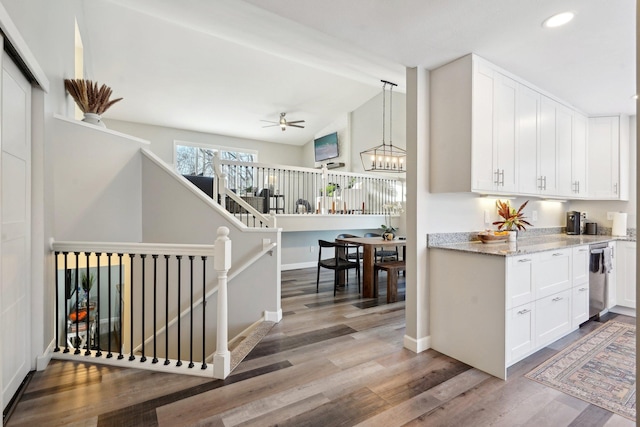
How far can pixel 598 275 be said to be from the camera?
350cm

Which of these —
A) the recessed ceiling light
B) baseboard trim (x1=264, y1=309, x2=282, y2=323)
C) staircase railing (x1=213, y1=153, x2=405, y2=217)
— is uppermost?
the recessed ceiling light

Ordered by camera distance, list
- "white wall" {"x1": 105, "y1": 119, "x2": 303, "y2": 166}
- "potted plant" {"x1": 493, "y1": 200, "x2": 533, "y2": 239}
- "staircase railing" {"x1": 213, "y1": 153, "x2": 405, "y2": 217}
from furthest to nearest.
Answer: "white wall" {"x1": 105, "y1": 119, "x2": 303, "y2": 166}
"staircase railing" {"x1": 213, "y1": 153, "x2": 405, "y2": 217}
"potted plant" {"x1": 493, "y1": 200, "x2": 533, "y2": 239}

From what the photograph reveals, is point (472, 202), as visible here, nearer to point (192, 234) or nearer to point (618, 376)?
point (618, 376)

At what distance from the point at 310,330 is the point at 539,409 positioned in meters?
2.08

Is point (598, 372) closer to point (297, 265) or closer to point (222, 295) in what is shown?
point (222, 295)

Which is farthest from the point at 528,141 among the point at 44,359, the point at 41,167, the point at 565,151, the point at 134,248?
the point at 44,359

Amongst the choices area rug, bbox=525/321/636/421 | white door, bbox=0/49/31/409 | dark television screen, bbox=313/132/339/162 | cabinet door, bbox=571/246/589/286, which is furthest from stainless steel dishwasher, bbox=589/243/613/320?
dark television screen, bbox=313/132/339/162

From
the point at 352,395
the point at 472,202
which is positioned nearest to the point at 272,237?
the point at 352,395

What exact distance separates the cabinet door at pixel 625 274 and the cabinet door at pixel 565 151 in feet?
3.08

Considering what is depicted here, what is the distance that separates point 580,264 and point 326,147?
8.10 metres

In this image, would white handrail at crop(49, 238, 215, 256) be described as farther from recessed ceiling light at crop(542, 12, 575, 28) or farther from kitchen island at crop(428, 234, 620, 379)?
recessed ceiling light at crop(542, 12, 575, 28)

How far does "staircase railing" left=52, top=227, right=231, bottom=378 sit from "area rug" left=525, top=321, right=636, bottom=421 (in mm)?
2638

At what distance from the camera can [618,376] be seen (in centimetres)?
247

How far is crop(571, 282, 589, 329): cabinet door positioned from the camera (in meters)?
3.18
